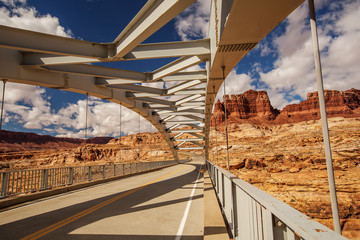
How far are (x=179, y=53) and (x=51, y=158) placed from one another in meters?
84.8

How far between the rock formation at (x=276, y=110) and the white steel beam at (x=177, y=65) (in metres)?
112

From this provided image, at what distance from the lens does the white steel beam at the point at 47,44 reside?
7.12 meters

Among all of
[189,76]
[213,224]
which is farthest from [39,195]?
[189,76]

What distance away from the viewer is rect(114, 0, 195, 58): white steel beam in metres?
4.95

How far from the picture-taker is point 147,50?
26.8 ft

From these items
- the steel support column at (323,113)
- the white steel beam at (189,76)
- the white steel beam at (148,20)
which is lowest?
the steel support column at (323,113)

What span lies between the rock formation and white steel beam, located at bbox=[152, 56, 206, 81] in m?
112

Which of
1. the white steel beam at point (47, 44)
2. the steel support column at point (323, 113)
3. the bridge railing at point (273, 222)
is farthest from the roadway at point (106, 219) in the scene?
the white steel beam at point (47, 44)

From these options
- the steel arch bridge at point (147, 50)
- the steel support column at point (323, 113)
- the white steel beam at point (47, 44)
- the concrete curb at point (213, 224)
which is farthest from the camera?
the white steel beam at point (47, 44)

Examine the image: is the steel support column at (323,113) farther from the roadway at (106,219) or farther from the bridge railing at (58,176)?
the bridge railing at (58,176)

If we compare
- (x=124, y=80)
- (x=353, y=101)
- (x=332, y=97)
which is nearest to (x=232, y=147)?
(x=124, y=80)

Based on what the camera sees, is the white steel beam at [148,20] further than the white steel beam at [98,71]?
No

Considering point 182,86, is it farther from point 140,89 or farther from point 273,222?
point 273,222

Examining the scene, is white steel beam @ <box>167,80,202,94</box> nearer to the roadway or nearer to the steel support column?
the roadway
